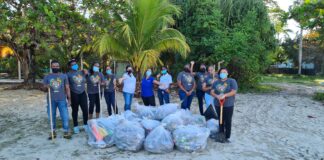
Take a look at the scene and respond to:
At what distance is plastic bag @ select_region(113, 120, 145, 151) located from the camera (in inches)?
217

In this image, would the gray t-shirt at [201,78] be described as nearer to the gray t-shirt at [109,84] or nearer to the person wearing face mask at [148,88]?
the person wearing face mask at [148,88]

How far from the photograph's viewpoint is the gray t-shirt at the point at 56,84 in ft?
20.1

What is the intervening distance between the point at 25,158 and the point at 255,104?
28.6 feet

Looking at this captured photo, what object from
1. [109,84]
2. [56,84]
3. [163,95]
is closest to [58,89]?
[56,84]

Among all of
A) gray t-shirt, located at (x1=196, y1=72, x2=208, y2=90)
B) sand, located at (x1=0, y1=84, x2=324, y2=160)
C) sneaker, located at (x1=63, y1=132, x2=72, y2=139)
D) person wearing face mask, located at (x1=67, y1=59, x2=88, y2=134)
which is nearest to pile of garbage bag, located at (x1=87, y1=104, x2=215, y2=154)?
sand, located at (x1=0, y1=84, x2=324, y2=160)

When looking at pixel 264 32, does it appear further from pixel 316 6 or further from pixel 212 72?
pixel 212 72

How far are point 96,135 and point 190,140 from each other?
6.08 feet

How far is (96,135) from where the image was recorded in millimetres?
5859

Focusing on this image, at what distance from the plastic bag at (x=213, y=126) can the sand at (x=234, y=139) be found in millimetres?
243

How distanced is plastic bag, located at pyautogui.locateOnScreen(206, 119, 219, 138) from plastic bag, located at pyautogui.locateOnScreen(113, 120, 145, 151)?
1578mm

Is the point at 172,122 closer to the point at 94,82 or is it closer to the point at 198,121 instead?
the point at 198,121

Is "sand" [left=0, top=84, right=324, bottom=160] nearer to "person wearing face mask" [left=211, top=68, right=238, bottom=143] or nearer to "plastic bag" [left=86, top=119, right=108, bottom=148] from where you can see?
"plastic bag" [left=86, top=119, right=108, bottom=148]

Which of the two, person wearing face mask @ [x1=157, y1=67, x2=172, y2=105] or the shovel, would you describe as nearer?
the shovel

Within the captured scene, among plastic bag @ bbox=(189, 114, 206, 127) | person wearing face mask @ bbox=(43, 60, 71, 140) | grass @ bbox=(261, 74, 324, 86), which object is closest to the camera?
person wearing face mask @ bbox=(43, 60, 71, 140)
